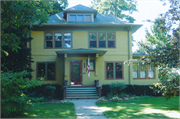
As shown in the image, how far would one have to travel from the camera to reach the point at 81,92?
15.6m

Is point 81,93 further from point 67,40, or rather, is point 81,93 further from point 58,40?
point 58,40

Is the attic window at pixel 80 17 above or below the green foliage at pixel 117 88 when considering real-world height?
above

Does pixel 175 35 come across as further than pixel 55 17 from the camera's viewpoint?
No

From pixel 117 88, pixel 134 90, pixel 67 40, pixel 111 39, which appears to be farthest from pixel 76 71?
pixel 134 90

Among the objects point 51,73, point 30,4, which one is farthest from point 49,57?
point 30,4

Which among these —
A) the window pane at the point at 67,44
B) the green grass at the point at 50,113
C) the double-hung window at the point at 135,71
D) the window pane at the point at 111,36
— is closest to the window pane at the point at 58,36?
the window pane at the point at 67,44

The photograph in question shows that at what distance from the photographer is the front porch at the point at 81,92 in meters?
15.0

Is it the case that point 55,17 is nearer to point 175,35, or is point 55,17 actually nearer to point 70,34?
point 70,34

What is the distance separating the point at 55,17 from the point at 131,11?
17.5m

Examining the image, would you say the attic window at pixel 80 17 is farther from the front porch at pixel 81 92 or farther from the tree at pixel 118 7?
the tree at pixel 118 7

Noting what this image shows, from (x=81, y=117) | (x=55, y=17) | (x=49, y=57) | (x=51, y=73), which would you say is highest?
(x=55, y=17)

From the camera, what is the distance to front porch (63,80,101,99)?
1499 cm

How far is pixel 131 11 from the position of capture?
3269cm

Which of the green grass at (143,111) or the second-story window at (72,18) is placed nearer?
the green grass at (143,111)
